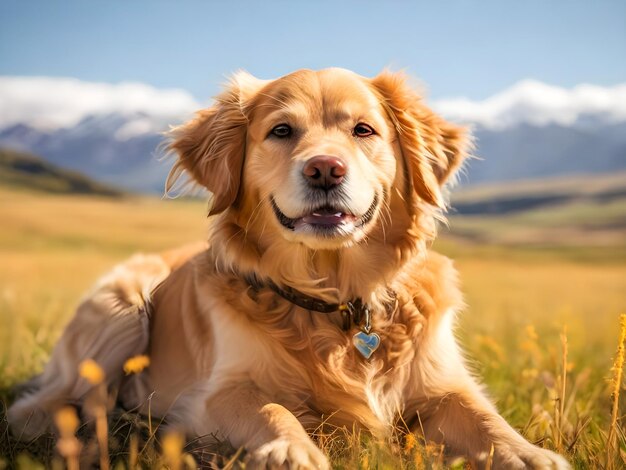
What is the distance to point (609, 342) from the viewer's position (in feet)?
21.1

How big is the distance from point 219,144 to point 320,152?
76cm

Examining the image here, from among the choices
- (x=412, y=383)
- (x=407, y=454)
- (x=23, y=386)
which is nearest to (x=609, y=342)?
(x=412, y=383)

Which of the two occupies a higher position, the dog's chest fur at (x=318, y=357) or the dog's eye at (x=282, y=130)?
the dog's eye at (x=282, y=130)

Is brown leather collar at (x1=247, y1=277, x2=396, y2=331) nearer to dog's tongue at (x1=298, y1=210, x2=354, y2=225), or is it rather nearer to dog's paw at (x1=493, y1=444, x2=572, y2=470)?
dog's tongue at (x1=298, y1=210, x2=354, y2=225)

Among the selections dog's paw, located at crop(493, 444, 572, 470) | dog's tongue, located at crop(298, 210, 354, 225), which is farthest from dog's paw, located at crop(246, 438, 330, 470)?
dog's tongue, located at crop(298, 210, 354, 225)

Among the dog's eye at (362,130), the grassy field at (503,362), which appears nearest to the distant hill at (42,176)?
the grassy field at (503,362)

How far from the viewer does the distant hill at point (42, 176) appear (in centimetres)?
9081

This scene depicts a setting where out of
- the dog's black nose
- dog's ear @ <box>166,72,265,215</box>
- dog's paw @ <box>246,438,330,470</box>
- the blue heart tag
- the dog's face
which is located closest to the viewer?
dog's paw @ <box>246,438,330,470</box>

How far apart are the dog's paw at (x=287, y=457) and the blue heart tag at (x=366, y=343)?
0.74 meters

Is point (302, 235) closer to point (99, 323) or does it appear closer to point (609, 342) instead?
point (99, 323)

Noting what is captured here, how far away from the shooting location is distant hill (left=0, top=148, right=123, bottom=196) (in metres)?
90.8

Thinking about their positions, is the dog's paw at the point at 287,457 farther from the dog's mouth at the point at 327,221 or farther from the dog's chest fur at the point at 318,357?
the dog's mouth at the point at 327,221

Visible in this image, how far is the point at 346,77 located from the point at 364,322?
126cm

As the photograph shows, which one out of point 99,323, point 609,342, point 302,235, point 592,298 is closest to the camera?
point 302,235
